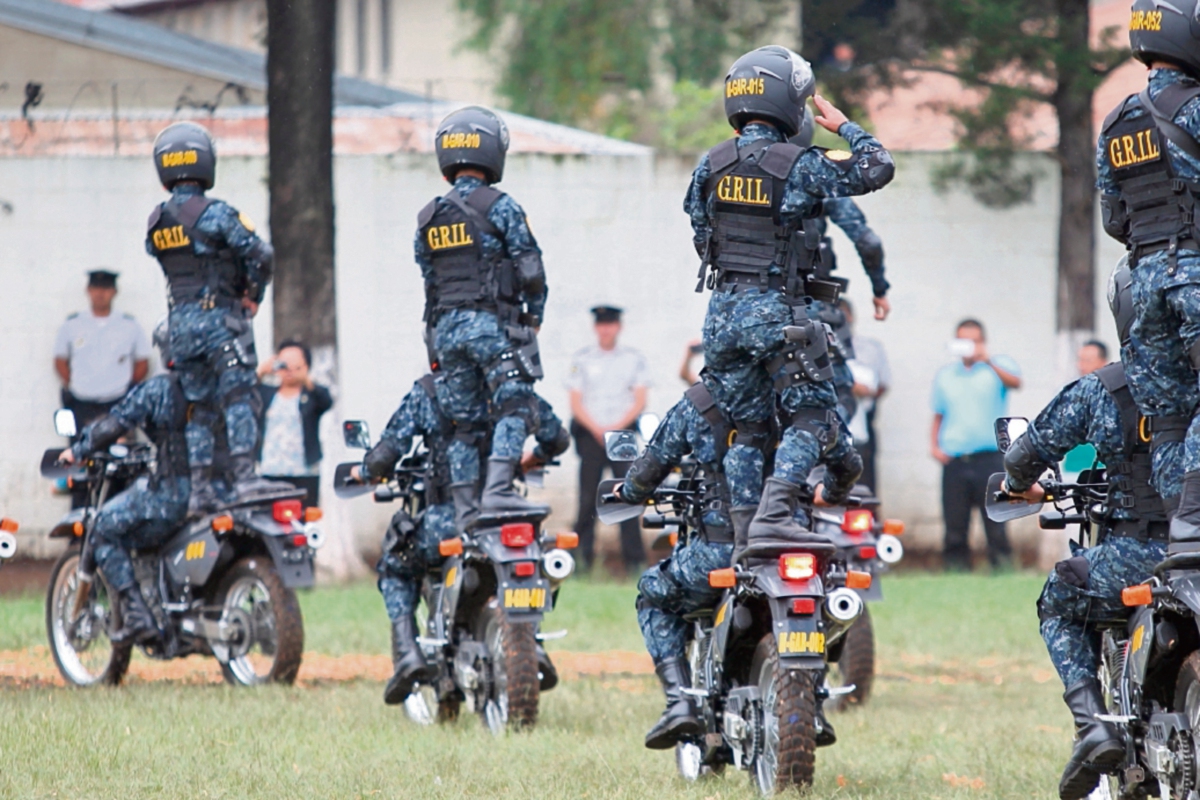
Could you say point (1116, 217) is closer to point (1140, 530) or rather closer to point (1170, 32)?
point (1170, 32)

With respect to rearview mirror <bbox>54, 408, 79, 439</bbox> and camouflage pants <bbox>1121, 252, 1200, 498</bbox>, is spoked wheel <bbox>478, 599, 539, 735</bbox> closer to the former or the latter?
rearview mirror <bbox>54, 408, 79, 439</bbox>

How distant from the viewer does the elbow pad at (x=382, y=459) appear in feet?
29.9

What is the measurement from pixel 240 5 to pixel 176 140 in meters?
35.9

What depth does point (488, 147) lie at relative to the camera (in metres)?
9.10

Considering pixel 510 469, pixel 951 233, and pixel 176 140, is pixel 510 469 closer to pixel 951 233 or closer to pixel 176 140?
pixel 176 140

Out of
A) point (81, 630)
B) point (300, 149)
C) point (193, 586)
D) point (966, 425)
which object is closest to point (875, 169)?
point (193, 586)

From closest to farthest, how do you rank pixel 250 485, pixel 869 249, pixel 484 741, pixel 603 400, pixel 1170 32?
1. pixel 1170 32
2. pixel 484 741
3. pixel 869 249
4. pixel 250 485
5. pixel 603 400

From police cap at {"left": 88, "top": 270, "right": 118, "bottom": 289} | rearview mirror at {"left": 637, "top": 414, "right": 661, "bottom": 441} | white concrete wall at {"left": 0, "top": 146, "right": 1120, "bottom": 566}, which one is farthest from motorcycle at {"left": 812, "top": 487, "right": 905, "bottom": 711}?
police cap at {"left": 88, "top": 270, "right": 118, "bottom": 289}

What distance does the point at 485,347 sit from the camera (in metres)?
8.92

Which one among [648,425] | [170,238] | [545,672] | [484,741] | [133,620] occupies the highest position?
[170,238]

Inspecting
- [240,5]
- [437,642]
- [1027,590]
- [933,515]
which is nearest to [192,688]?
[437,642]

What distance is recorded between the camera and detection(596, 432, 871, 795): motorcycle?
6348mm

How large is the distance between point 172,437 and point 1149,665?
5.91 meters

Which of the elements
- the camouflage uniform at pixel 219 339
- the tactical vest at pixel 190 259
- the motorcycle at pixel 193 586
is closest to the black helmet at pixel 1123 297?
the motorcycle at pixel 193 586
